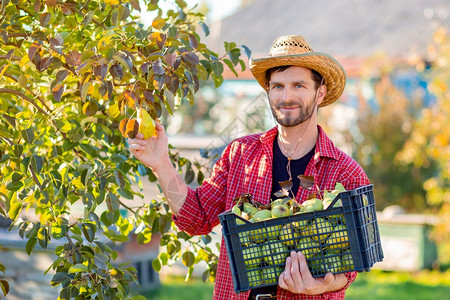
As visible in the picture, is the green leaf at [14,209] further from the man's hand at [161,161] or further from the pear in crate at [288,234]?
the pear in crate at [288,234]

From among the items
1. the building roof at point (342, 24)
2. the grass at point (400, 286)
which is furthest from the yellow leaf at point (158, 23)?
the building roof at point (342, 24)

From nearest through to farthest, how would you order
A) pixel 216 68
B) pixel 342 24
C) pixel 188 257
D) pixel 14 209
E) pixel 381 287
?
pixel 14 209 → pixel 216 68 → pixel 188 257 → pixel 381 287 → pixel 342 24

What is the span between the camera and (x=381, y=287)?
7.34 m

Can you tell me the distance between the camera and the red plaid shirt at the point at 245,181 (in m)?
2.47

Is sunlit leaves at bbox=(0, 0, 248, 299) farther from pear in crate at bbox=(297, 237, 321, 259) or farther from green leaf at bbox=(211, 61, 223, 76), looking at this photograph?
pear in crate at bbox=(297, 237, 321, 259)

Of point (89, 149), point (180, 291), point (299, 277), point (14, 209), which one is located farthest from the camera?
point (180, 291)

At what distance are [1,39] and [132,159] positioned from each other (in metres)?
0.68

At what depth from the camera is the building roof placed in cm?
2100

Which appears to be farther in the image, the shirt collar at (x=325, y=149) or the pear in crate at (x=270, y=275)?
the shirt collar at (x=325, y=149)

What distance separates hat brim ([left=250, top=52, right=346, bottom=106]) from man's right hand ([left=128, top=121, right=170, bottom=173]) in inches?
17.6

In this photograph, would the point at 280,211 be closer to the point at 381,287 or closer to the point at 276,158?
the point at 276,158

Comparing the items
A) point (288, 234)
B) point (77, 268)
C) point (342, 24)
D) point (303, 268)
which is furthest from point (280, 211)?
point (342, 24)

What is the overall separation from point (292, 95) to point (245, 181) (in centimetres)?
34

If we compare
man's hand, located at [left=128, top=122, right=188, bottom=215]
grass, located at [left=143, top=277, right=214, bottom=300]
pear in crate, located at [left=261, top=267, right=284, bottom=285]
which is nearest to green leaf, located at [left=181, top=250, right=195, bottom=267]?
man's hand, located at [left=128, top=122, right=188, bottom=215]
